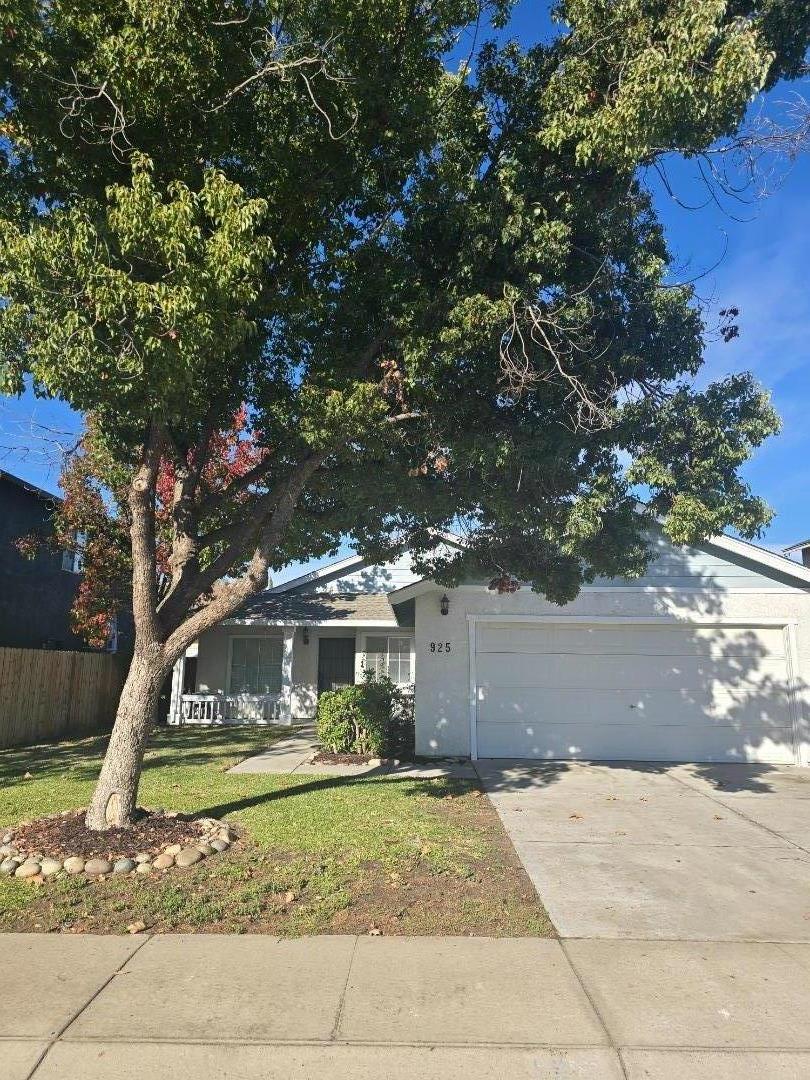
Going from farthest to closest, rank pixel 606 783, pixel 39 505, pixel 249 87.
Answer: pixel 39 505, pixel 606 783, pixel 249 87

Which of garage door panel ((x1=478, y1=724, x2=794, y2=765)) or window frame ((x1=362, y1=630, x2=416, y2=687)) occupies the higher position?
window frame ((x1=362, y1=630, x2=416, y2=687))

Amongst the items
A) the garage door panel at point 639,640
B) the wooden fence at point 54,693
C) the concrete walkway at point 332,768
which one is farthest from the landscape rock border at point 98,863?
the wooden fence at point 54,693

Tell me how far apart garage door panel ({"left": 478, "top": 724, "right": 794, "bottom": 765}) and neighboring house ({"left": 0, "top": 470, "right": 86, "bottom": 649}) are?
11.0 metres

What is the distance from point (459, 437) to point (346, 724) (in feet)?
21.4

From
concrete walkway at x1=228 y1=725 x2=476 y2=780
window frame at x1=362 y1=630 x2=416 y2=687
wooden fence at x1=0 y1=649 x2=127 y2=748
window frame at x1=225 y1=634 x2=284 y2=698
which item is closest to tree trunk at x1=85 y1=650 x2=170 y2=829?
concrete walkway at x1=228 y1=725 x2=476 y2=780

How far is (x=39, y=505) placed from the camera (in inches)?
738

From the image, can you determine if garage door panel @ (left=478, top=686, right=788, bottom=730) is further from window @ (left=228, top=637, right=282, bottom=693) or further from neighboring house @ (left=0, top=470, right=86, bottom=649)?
neighboring house @ (left=0, top=470, right=86, bottom=649)

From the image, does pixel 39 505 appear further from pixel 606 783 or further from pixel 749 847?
pixel 749 847

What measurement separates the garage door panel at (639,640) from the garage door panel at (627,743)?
4.25 ft

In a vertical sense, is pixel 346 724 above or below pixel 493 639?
below

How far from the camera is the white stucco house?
12680mm

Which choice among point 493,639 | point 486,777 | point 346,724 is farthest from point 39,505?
point 486,777

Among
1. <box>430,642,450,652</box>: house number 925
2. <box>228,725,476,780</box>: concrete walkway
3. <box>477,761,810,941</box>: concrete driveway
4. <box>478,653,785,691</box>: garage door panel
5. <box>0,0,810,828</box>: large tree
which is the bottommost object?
<box>477,761,810,941</box>: concrete driveway

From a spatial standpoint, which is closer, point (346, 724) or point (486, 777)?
point (486, 777)
